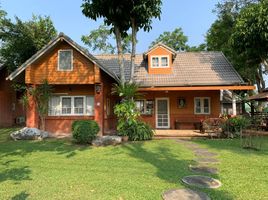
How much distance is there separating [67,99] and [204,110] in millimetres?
9296

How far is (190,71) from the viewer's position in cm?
1897

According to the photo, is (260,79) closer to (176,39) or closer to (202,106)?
(202,106)

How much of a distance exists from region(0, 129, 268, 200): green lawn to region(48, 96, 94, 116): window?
17.8 ft

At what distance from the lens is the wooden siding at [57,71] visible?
15.2m

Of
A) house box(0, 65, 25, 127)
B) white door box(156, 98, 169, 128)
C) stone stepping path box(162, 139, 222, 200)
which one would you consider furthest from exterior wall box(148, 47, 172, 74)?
house box(0, 65, 25, 127)

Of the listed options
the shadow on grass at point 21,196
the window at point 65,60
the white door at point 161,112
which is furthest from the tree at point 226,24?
the shadow on grass at point 21,196

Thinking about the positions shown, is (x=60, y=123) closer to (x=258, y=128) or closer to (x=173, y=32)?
(x=258, y=128)

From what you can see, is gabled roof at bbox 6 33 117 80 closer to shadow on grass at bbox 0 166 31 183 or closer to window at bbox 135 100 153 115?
window at bbox 135 100 153 115

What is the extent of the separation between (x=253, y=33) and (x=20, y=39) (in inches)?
761

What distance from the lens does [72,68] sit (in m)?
15.4

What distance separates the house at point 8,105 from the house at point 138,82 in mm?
7396

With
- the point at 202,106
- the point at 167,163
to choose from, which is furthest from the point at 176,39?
the point at 167,163

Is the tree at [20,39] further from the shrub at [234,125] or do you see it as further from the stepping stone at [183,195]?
the stepping stone at [183,195]

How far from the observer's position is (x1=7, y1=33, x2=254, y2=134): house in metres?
15.2
